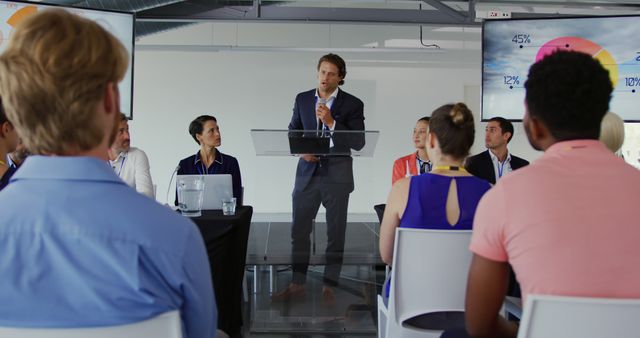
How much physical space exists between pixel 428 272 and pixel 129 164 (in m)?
2.31

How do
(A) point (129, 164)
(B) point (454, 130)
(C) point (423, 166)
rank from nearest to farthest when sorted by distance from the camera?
(B) point (454, 130) → (A) point (129, 164) → (C) point (423, 166)

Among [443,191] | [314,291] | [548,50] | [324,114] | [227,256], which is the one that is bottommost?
[314,291]

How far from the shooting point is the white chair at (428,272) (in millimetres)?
1714

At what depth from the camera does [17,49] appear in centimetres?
77

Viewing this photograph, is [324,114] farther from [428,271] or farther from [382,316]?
[428,271]

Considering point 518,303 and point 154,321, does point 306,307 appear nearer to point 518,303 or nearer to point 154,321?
point 518,303

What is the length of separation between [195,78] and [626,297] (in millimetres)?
7334

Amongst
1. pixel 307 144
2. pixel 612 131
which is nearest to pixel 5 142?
pixel 307 144

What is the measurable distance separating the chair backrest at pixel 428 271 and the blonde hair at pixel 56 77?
3.71 feet

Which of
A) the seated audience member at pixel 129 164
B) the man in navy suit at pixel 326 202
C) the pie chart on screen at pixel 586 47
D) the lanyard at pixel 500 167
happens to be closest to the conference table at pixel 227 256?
the man in navy suit at pixel 326 202

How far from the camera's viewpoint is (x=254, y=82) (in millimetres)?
7820

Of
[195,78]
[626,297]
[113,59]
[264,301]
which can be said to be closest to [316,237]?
[264,301]

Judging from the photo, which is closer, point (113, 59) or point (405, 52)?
point (113, 59)

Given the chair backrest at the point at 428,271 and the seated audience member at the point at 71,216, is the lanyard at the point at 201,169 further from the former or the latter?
the seated audience member at the point at 71,216
